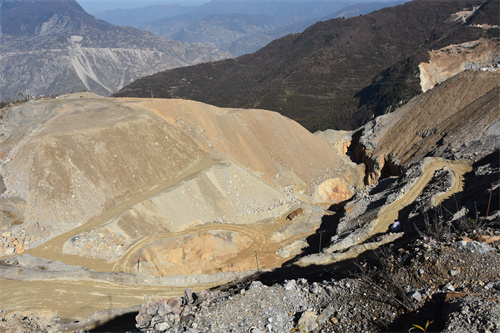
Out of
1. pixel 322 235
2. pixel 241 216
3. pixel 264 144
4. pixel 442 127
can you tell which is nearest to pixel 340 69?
pixel 442 127

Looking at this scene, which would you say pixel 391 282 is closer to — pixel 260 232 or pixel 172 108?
pixel 260 232

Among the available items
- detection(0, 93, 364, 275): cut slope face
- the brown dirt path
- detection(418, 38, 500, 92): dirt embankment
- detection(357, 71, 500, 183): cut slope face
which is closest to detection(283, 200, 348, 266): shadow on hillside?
detection(0, 93, 364, 275): cut slope face

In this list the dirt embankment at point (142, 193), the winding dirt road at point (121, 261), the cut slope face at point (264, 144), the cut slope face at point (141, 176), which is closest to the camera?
the winding dirt road at point (121, 261)

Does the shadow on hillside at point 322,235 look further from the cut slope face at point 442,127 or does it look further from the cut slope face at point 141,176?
the cut slope face at point 442,127

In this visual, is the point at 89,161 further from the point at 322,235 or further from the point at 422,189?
the point at 422,189

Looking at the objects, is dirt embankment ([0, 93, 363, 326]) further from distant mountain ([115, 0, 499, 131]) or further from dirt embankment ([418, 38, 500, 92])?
dirt embankment ([418, 38, 500, 92])

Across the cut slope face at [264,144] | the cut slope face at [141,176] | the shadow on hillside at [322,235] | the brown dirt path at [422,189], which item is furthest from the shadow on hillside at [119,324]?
the cut slope face at [264,144]
